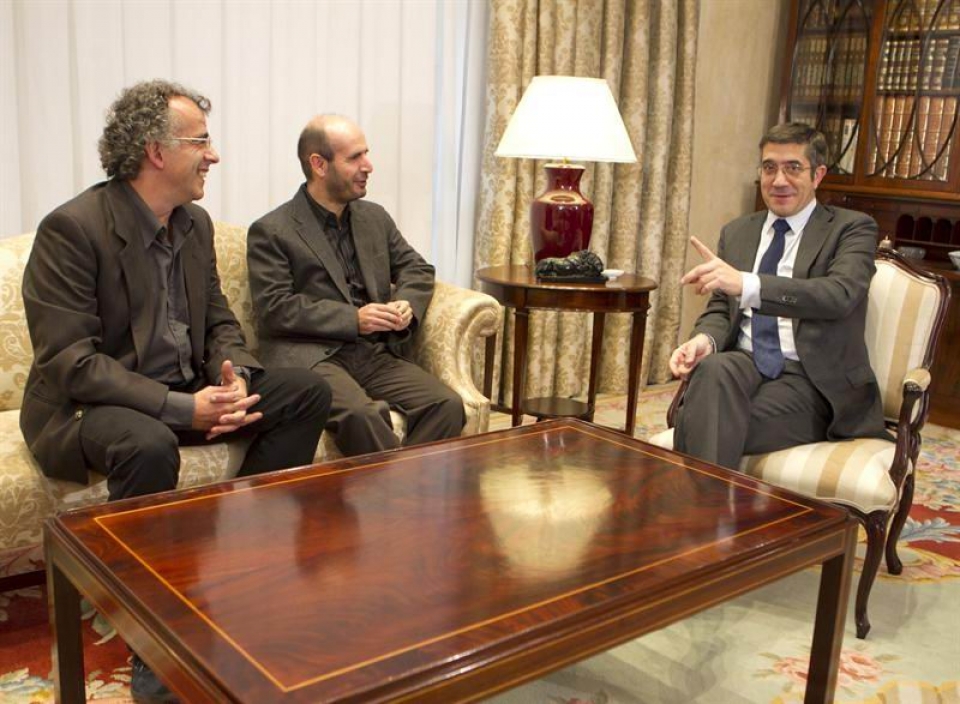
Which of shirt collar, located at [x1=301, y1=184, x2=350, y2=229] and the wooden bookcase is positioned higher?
the wooden bookcase

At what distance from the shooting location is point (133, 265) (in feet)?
7.62

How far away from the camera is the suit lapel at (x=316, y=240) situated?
2.94 meters

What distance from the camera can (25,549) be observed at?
2232 millimetres

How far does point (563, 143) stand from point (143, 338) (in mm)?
1665

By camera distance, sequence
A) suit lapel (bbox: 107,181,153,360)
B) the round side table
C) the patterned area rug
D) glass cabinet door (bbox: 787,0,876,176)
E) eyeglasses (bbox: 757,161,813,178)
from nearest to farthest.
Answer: the patterned area rug
suit lapel (bbox: 107,181,153,360)
eyeglasses (bbox: 757,161,813,178)
the round side table
glass cabinet door (bbox: 787,0,876,176)

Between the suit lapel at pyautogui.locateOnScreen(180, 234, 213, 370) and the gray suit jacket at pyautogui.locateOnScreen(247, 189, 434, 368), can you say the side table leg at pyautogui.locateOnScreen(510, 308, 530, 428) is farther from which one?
the suit lapel at pyautogui.locateOnScreen(180, 234, 213, 370)

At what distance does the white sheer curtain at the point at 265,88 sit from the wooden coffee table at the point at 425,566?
1.76m

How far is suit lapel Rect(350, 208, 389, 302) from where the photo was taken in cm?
305

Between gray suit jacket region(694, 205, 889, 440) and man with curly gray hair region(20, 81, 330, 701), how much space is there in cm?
131

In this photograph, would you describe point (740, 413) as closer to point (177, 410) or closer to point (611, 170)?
point (177, 410)

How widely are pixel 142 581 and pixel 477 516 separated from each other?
60 centimetres

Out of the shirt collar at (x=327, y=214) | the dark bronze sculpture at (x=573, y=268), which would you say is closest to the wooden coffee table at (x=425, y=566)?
the shirt collar at (x=327, y=214)

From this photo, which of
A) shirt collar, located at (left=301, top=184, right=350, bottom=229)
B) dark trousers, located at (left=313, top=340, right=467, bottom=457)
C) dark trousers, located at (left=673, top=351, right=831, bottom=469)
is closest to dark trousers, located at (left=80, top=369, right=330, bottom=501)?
dark trousers, located at (left=313, top=340, right=467, bottom=457)

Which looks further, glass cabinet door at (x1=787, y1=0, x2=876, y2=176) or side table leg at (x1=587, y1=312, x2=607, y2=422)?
glass cabinet door at (x1=787, y1=0, x2=876, y2=176)
